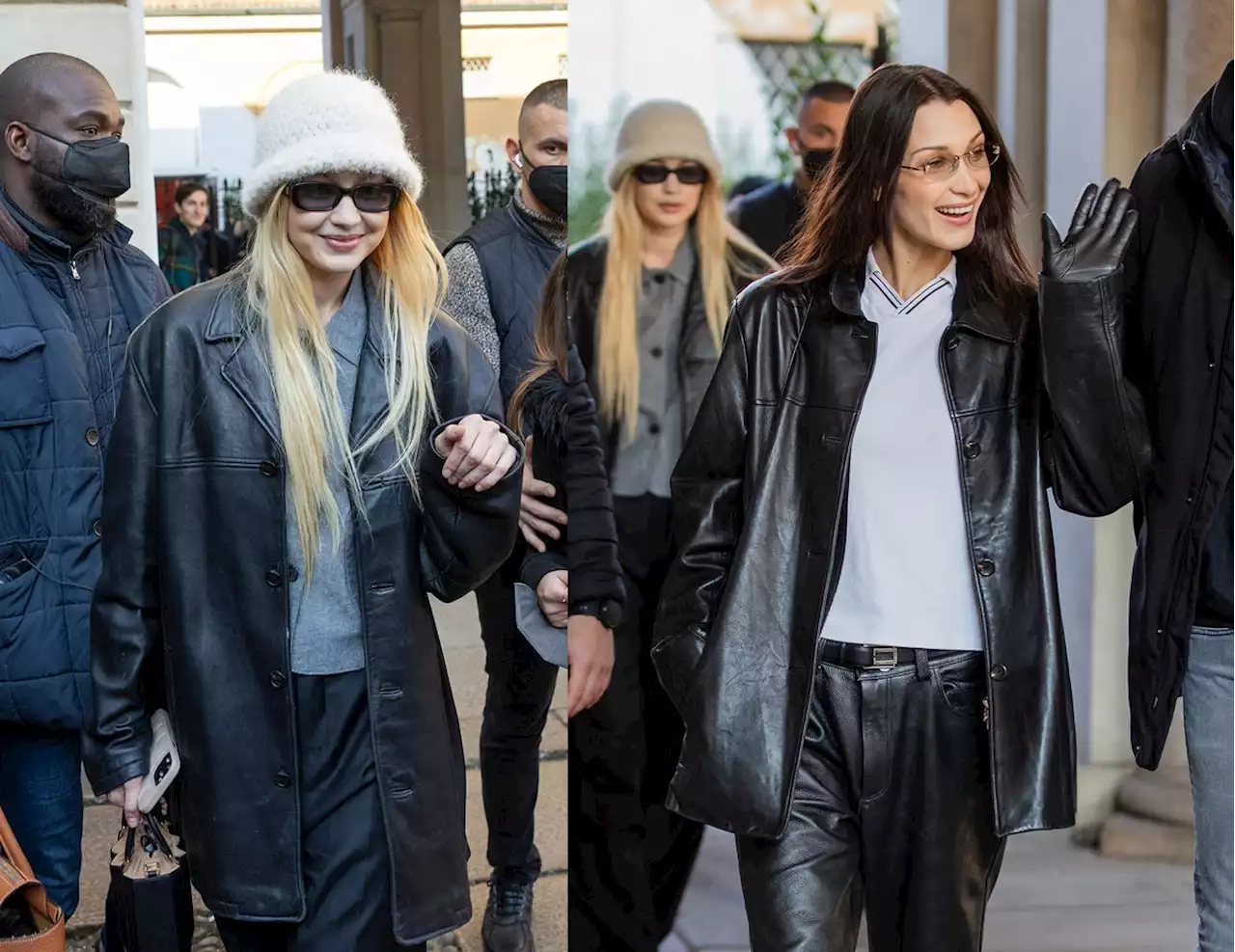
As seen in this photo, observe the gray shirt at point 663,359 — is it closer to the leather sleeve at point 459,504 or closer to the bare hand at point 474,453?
the leather sleeve at point 459,504

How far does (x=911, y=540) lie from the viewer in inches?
94.2

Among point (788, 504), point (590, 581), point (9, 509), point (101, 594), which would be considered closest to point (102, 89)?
point (9, 509)

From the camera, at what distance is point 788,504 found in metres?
2.48

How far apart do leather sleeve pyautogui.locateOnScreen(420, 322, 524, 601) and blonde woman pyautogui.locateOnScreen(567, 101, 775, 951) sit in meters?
0.36

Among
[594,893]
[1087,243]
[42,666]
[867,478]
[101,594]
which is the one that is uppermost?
[1087,243]

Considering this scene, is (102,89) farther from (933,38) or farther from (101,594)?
(933,38)

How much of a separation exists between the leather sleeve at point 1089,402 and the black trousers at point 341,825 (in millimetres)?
1111

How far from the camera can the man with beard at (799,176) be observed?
9.05 ft

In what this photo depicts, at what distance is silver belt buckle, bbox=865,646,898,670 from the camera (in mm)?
2334

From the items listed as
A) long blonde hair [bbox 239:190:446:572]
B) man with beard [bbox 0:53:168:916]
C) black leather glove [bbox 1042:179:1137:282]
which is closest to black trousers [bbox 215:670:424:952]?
long blonde hair [bbox 239:190:446:572]

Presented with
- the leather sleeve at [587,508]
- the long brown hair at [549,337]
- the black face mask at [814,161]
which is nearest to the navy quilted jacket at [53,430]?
the long brown hair at [549,337]

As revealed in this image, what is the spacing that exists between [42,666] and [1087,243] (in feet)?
6.37

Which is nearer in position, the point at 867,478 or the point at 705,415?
the point at 867,478

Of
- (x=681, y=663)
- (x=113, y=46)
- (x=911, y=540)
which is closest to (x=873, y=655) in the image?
(x=911, y=540)
